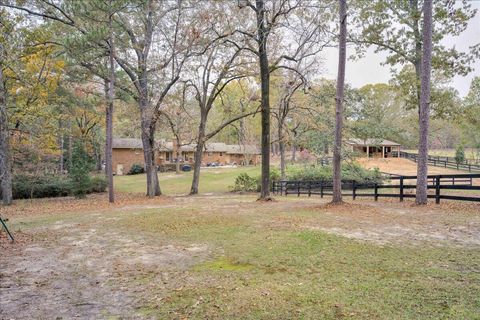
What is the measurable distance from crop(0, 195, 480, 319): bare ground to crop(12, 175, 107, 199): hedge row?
13606mm

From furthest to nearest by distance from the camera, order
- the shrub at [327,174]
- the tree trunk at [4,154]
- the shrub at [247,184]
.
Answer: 1. the shrub at [247,184]
2. the shrub at [327,174]
3. the tree trunk at [4,154]

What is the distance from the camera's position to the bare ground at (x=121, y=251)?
3.83m

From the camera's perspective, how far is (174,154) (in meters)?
48.4

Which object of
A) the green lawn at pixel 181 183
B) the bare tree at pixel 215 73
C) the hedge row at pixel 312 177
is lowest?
the green lawn at pixel 181 183

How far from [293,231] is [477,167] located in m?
35.8

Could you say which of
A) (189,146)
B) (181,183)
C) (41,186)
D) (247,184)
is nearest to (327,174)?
(247,184)

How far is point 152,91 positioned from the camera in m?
18.7

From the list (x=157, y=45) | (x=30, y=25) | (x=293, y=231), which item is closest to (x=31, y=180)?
(x=30, y=25)

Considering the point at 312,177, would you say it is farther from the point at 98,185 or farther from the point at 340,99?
the point at 98,185

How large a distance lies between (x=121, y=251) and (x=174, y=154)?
43.1 meters

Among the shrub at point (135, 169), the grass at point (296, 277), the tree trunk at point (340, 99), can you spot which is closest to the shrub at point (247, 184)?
the tree trunk at point (340, 99)

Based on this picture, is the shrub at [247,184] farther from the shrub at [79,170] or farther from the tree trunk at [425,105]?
the tree trunk at [425,105]

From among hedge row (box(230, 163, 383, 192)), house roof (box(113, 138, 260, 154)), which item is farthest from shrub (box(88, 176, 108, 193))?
hedge row (box(230, 163, 383, 192))

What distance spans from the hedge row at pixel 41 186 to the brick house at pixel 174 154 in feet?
36.2
